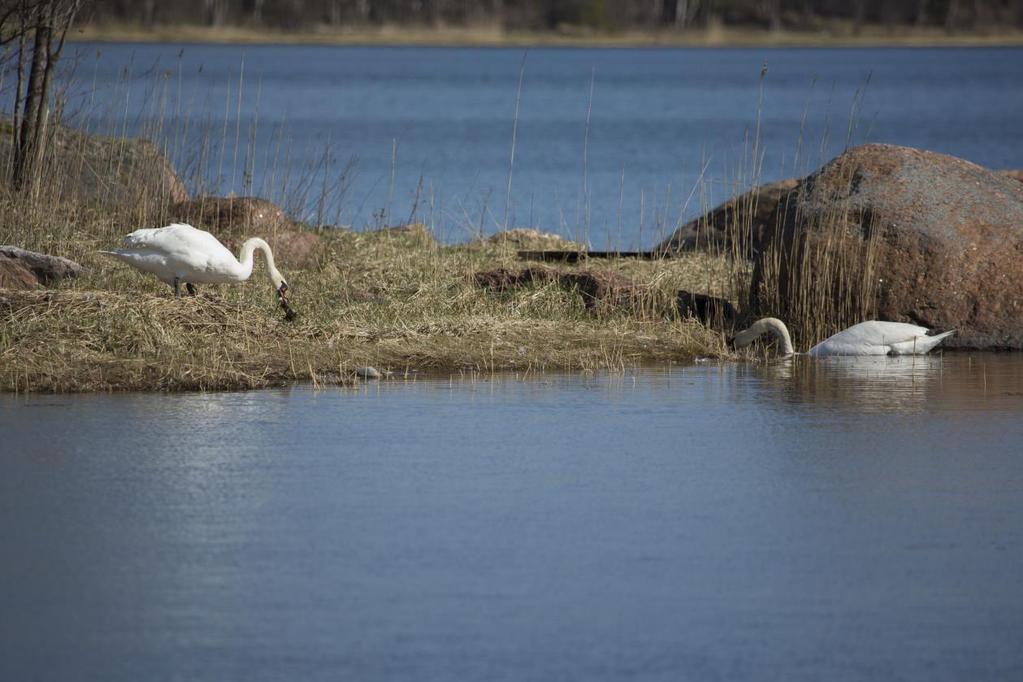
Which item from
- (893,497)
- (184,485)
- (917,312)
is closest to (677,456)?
(893,497)

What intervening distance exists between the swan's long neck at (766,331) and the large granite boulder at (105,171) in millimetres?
5469

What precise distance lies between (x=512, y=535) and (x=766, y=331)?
197 inches

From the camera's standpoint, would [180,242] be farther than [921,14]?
No

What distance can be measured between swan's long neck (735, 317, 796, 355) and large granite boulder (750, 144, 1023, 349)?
607 mm

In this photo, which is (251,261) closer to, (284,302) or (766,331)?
(284,302)

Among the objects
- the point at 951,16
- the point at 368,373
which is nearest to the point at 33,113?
the point at 368,373

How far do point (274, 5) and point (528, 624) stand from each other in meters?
72.4

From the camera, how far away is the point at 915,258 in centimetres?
1107

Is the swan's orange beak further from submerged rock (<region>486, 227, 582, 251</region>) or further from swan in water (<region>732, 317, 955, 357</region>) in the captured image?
submerged rock (<region>486, 227, 582, 251</region>)

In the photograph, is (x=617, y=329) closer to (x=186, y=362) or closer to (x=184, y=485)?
(x=186, y=362)

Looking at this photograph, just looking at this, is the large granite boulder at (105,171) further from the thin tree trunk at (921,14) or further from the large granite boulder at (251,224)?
the thin tree trunk at (921,14)

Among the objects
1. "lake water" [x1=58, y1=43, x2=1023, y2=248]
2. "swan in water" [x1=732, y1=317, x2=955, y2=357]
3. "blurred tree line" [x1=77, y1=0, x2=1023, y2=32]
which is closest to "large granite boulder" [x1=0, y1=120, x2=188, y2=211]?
"lake water" [x1=58, y1=43, x2=1023, y2=248]

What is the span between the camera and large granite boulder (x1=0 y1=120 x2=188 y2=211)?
542 inches

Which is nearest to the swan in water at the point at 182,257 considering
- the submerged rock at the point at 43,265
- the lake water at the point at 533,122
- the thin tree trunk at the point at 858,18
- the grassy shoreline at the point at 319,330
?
the grassy shoreline at the point at 319,330
